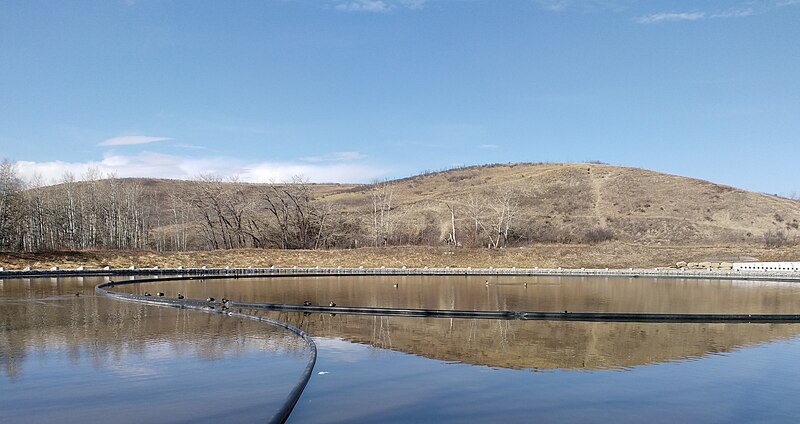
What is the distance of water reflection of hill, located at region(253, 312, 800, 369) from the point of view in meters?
12.1

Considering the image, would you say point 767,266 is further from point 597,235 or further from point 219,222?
point 219,222

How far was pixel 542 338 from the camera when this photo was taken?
14445mm

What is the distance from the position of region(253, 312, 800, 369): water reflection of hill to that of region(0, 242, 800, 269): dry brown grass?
3109cm

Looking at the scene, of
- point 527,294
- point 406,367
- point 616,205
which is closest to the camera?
point 406,367

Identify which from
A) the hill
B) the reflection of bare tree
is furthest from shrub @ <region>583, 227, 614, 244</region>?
the reflection of bare tree

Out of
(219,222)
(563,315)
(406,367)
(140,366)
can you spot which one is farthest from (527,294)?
(219,222)

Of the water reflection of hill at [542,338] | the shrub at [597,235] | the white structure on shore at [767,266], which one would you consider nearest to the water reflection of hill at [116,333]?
the water reflection of hill at [542,338]

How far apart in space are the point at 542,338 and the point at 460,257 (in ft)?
121

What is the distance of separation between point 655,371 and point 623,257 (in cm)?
4316

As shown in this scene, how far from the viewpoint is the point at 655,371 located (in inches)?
431

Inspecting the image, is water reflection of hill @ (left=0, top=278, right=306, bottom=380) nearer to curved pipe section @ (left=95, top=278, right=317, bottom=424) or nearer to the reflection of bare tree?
curved pipe section @ (left=95, top=278, right=317, bottom=424)

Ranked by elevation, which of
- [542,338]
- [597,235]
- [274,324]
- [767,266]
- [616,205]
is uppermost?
[616,205]

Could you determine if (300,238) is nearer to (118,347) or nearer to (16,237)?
(16,237)

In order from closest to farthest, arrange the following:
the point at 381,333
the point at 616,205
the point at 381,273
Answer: the point at 381,333 < the point at 381,273 < the point at 616,205
